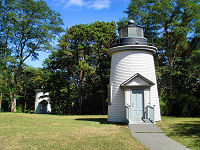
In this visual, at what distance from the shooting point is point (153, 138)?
9047mm

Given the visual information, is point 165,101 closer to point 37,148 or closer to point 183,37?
point 183,37

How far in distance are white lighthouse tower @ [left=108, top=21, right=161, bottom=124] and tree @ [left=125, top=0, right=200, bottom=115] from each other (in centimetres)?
880

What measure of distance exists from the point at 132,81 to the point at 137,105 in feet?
5.05

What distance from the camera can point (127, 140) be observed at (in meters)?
8.53

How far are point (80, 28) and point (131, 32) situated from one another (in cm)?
1150

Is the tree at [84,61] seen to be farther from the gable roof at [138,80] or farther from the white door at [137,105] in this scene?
the white door at [137,105]

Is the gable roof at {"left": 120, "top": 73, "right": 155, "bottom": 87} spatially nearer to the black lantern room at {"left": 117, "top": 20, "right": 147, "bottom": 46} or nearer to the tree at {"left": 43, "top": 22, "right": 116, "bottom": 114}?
the black lantern room at {"left": 117, "top": 20, "right": 147, "bottom": 46}

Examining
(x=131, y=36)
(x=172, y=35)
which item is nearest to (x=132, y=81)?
(x=131, y=36)

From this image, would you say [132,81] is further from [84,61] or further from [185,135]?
[84,61]

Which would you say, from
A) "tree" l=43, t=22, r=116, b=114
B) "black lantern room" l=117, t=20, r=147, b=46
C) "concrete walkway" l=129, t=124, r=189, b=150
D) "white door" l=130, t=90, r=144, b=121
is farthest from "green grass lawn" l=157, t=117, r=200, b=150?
"tree" l=43, t=22, r=116, b=114

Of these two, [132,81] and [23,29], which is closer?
[132,81]

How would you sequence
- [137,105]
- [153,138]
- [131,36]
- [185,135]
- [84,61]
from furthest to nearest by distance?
[84,61] → [131,36] → [137,105] → [185,135] → [153,138]

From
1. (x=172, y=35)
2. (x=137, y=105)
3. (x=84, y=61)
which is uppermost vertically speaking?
(x=172, y=35)

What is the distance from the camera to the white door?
514 inches
